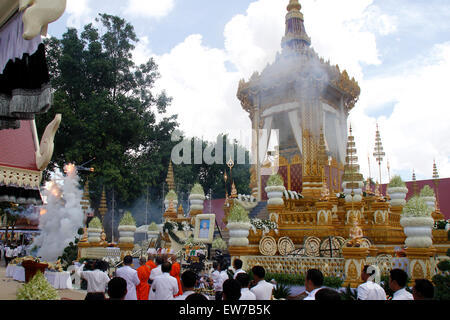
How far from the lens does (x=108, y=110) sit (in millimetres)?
27344

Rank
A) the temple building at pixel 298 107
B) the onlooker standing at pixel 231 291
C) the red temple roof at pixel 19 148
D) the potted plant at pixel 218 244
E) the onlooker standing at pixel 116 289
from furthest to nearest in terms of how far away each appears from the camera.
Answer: the temple building at pixel 298 107 < the potted plant at pixel 218 244 < the red temple roof at pixel 19 148 < the onlooker standing at pixel 116 289 < the onlooker standing at pixel 231 291

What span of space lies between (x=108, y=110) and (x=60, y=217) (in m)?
7.99

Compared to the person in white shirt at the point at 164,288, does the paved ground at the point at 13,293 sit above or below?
below

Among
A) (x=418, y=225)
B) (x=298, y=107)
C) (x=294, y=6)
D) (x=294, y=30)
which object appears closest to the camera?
(x=418, y=225)

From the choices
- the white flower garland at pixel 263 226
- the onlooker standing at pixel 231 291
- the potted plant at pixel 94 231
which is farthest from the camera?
the potted plant at pixel 94 231

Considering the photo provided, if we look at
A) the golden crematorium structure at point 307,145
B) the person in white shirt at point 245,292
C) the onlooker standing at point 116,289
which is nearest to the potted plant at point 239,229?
the golden crematorium structure at point 307,145

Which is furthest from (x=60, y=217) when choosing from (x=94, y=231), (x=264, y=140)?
(x=264, y=140)

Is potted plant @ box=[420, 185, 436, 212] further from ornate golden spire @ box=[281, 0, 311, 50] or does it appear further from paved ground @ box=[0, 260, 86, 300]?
paved ground @ box=[0, 260, 86, 300]

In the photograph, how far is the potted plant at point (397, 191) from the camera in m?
15.7

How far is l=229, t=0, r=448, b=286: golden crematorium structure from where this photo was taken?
1379 centimetres

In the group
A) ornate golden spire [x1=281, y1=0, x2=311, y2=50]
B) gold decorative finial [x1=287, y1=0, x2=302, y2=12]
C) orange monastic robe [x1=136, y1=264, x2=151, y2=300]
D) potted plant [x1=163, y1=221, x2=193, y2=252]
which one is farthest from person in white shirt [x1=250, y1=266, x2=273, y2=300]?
gold decorative finial [x1=287, y1=0, x2=302, y2=12]

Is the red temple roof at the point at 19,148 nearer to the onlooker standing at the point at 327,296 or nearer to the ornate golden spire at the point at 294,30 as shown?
the onlooker standing at the point at 327,296

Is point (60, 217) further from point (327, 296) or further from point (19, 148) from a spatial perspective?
point (327, 296)

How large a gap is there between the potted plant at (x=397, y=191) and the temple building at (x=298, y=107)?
223 inches
